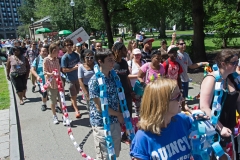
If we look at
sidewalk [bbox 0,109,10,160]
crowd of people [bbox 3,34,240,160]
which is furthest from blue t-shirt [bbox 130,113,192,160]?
sidewalk [bbox 0,109,10,160]

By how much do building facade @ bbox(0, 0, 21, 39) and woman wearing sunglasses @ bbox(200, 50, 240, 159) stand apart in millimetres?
163015

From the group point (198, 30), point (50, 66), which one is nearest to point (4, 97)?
point (50, 66)

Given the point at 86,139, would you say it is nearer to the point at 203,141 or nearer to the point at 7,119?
the point at 7,119

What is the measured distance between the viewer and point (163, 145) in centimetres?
185

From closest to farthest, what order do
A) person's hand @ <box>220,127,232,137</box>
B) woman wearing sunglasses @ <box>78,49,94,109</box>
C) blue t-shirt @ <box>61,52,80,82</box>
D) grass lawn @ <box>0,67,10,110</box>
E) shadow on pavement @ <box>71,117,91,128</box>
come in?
1. person's hand @ <box>220,127,232,137</box>
2. woman wearing sunglasses @ <box>78,49,94,109</box>
3. shadow on pavement @ <box>71,117,91,128</box>
4. blue t-shirt @ <box>61,52,80,82</box>
5. grass lawn @ <box>0,67,10,110</box>

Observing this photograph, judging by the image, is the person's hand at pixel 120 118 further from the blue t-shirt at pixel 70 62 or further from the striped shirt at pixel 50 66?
the blue t-shirt at pixel 70 62

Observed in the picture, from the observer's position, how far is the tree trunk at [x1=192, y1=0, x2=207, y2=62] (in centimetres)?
1184

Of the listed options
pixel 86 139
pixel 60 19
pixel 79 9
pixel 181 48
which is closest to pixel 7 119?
pixel 86 139

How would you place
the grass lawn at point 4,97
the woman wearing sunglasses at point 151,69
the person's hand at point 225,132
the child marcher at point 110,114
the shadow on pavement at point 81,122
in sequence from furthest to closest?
the grass lawn at point 4,97, the shadow on pavement at point 81,122, the woman wearing sunglasses at point 151,69, the child marcher at point 110,114, the person's hand at point 225,132

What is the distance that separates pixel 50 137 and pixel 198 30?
30.5 ft

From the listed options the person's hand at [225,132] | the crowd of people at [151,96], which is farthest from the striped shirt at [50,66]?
the person's hand at [225,132]

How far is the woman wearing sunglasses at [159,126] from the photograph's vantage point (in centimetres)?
181

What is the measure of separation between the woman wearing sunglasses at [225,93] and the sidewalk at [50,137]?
2.03 meters

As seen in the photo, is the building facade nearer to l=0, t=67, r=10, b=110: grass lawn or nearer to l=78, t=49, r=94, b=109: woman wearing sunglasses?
l=0, t=67, r=10, b=110: grass lawn
